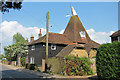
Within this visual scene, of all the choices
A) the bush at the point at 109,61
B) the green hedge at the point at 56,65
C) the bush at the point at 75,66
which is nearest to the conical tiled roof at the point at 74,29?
the green hedge at the point at 56,65

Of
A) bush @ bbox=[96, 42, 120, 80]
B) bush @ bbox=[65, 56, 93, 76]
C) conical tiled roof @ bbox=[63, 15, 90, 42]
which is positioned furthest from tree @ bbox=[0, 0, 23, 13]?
conical tiled roof @ bbox=[63, 15, 90, 42]

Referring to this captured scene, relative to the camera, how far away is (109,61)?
10.8 m

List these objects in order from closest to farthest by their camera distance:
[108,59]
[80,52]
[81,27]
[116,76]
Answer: [116,76], [108,59], [80,52], [81,27]

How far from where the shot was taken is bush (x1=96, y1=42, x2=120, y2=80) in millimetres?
10305

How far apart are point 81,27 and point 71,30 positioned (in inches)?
119

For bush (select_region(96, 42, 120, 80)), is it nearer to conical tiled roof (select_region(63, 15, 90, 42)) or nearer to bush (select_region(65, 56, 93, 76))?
bush (select_region(65, 56, 93, 76))

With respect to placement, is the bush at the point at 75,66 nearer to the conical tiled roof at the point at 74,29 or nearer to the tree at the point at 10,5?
the tree at the point at 10,5

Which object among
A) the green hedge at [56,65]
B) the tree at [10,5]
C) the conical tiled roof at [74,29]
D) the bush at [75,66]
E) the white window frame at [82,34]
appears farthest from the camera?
the white window frame at [82,34]

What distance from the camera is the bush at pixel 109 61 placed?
10.3m

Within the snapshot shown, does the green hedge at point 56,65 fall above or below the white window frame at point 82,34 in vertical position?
below

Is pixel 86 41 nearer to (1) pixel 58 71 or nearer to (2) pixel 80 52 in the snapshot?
(2) pixel 80 52

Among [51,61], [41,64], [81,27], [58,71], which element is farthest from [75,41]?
Result: [58,71]

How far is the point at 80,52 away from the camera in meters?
25.3

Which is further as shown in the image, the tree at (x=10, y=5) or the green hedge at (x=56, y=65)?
the green hedge at (x=56, y=65)
